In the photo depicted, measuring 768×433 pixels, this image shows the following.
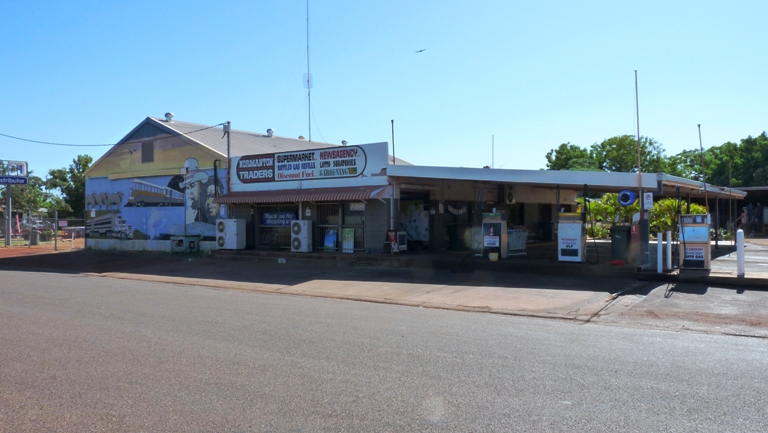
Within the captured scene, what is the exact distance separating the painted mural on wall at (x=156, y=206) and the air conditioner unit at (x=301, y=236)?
4641mm

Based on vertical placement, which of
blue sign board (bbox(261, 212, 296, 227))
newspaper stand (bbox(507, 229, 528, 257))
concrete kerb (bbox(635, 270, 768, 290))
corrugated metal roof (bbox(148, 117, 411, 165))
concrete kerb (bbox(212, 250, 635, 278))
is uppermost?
corrugated metal roof (bbox(148, 117, 411, 165))

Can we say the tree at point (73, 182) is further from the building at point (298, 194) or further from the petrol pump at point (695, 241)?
the petrol pump at point (695, 241)

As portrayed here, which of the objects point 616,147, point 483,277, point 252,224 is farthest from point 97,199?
point 616,147

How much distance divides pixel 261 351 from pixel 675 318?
24.0 feet

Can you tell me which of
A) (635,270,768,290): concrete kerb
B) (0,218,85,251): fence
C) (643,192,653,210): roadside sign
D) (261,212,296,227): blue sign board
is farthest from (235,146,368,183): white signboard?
(0,218,85,251): fence

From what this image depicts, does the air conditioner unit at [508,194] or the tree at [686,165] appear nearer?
the air conditioner unit at [508,194]

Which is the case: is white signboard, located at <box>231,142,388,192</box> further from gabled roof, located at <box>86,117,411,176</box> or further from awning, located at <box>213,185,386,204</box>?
gabled roof, located at <box>86,117,411,176</box>

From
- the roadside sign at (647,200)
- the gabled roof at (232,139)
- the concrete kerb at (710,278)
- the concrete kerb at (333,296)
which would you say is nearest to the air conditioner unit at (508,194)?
the gabled roof at (232,139)

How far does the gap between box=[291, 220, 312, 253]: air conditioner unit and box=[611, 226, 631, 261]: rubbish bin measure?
1053cm

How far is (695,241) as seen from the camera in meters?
15.1

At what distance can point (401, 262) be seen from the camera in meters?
19.7

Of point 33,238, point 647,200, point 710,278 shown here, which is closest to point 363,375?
point 710,278

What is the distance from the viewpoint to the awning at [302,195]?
20688 mm

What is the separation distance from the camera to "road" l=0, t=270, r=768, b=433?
5.40 metres
